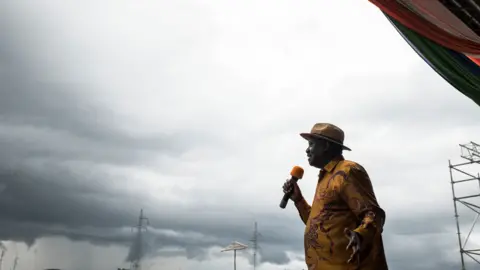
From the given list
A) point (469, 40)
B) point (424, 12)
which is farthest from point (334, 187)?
point (469, 40)

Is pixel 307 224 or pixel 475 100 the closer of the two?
pixel 307 224

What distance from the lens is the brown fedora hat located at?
3.41 m

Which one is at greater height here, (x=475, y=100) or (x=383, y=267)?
(x=475, y=100)

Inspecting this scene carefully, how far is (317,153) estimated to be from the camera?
3.45m

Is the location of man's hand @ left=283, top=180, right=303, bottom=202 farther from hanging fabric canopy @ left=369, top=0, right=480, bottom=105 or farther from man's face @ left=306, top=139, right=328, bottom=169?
hanging fabric canopy @ left=369, top=0, right=480, bottom=105

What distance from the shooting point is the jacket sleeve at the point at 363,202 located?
283 centimetres

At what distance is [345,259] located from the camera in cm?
297

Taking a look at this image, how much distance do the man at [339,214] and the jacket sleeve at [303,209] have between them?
4.4 inches

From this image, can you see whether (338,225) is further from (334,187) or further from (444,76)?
(444,76)

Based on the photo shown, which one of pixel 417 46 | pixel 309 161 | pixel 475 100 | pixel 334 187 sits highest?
pixel 417 46

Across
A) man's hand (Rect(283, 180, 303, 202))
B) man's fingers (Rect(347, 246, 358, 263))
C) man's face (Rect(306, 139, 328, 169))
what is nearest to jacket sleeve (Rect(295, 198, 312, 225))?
man's hand (Rect(283, 180, 303, 202))

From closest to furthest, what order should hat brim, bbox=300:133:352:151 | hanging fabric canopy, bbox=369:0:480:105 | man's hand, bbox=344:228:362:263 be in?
man's hand, bbox=344:228:362:263
hat brim, bbox=300:133:352:151
hanging fabric canopy, bbox=369:0:480:105

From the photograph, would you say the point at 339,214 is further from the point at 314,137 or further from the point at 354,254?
the point at 314,137

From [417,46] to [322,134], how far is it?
2548mm
